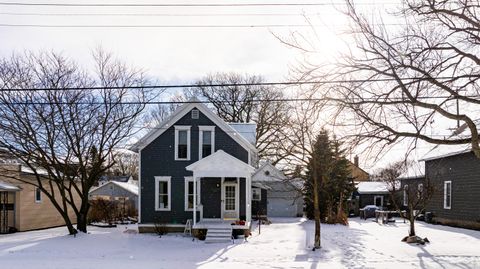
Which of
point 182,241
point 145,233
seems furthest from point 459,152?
point 145,233

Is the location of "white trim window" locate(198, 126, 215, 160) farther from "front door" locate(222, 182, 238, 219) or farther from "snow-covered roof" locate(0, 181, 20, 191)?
"snow-covered roof" locate(0, 181, 20, 191)

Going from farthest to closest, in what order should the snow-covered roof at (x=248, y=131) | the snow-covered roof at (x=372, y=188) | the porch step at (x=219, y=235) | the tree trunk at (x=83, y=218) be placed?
the snow-covered roof at (x=372, y=188) < the snow-covered roof at (x=248, y=131) < the tree trunk at (x=83, y=218) < the porch step at (x=219, y=235)

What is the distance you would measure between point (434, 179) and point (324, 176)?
14.1 meters

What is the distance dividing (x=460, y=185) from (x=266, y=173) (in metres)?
17.2

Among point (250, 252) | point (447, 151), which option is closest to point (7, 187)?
point (250, 252)

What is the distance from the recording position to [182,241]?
22484 mm

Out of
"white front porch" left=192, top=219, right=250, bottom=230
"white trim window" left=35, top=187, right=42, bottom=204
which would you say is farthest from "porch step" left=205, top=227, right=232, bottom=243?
"white trim window" left=35, top=187, right=42, bottom=204

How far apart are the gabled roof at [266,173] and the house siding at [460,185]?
13.3 metres

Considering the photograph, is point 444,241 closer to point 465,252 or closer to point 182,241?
point 465,252

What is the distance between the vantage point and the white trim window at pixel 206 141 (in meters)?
26.7

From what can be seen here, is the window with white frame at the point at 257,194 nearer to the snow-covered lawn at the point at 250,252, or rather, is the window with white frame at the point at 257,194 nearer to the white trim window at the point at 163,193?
the white trim window at the point at 163,193

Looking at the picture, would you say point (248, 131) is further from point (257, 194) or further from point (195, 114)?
point (257, 194)

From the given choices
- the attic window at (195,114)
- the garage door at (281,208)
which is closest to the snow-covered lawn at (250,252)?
the attic window at (195,114)

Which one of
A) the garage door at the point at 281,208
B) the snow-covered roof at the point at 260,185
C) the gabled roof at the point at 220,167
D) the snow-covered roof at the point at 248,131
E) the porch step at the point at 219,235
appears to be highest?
the snow-covered roof at the point at 248,131
